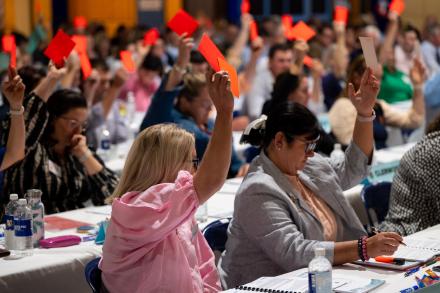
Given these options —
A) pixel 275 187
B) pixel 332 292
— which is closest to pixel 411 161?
pixel 275 187

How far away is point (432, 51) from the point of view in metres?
13.9

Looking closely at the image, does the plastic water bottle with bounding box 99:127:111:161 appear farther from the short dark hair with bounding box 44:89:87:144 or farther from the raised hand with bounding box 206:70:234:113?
the raised hand with bounding box 206:70:234:113

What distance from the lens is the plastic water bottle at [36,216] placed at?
14.8ft

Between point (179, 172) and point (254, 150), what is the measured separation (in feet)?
10.8

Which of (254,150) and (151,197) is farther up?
(151,197)

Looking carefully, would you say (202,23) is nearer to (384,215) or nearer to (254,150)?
(254,150)

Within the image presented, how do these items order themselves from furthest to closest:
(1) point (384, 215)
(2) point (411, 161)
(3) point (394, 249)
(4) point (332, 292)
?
(1) point (384, 215) → (2) point (411, 161) → (3) point (394, 249) → (4) point (332, 292)

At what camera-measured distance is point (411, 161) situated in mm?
4848

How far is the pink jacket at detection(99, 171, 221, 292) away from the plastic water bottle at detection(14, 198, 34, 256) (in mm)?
784

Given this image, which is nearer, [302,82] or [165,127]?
[165,127]

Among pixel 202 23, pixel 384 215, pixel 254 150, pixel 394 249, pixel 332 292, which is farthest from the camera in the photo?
pixel 202 23

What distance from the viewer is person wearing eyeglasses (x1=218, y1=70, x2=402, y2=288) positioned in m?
3.90

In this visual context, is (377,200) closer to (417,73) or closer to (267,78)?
(417,73)

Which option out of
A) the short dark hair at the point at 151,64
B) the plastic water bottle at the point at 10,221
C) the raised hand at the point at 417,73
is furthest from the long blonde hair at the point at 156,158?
the short dark hair at the point at 151,64
